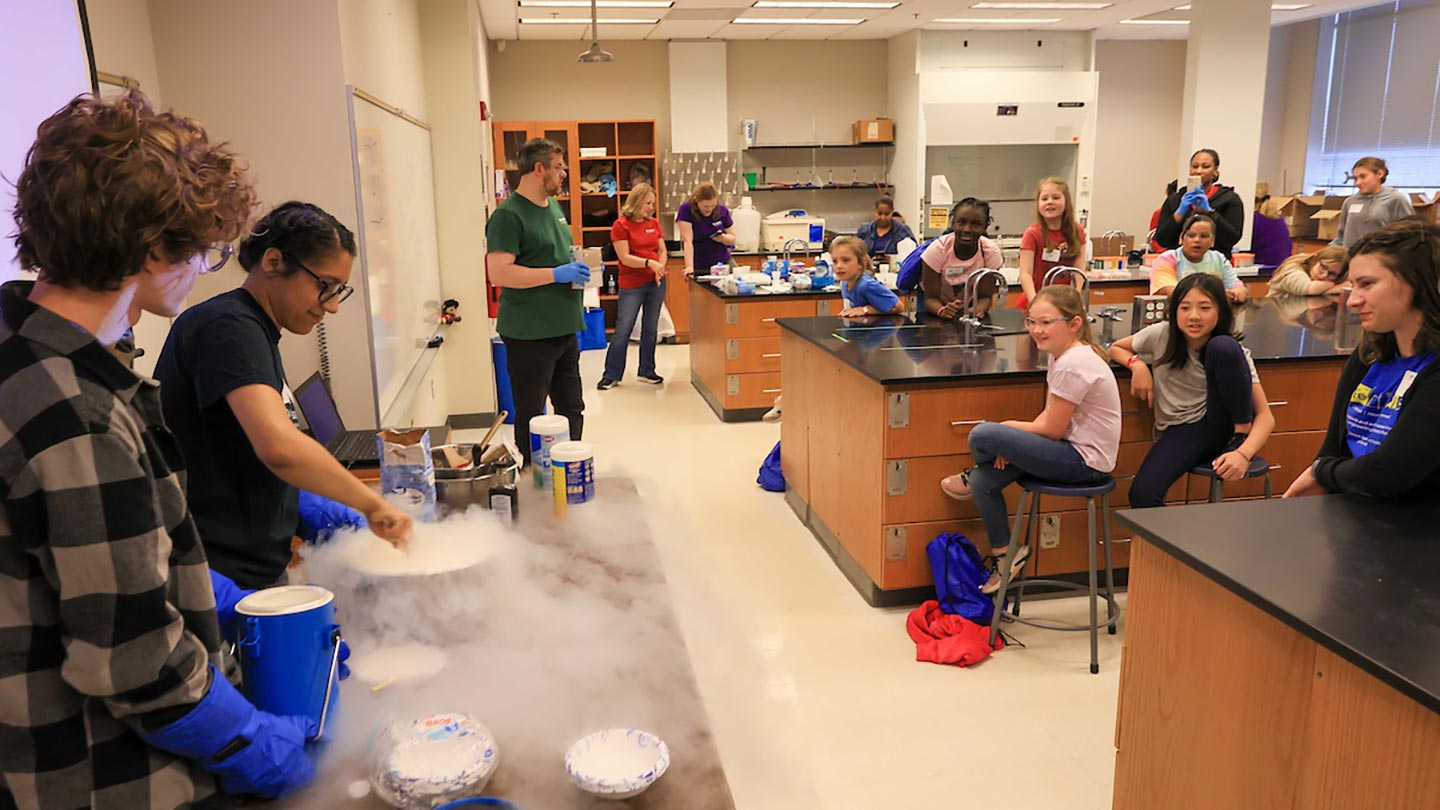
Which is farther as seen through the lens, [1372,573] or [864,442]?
[864,442]

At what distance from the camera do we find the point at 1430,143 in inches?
336

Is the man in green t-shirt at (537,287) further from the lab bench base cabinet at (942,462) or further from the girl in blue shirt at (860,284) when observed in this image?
the girl in blue shirt at (860,284)

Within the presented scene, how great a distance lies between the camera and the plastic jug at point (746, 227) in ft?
27.3

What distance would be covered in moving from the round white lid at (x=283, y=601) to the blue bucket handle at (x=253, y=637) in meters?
0.01

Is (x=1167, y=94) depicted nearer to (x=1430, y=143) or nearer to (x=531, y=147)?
(x=1430, y=143)

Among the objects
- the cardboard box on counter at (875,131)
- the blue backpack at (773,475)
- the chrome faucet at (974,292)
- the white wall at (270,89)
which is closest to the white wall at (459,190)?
the blue backpack at (773,475)

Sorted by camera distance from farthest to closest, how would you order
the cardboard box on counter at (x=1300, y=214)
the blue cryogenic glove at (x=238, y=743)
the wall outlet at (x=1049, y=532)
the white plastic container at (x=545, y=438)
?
the cardboard box on counter at (x=1300, y=214), the wall outlet at (x=1049, y=532), the white plastic container at (x=545, y=438), the blue cryogenic glove at (x=238, y=743)

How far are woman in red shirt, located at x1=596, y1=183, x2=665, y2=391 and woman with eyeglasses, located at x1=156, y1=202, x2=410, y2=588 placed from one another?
5132 mm

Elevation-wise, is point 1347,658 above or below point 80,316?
below

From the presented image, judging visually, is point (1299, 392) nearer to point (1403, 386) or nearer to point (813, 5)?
point (1403, 386)

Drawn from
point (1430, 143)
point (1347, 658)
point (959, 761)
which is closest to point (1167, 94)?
point (1430, 143)

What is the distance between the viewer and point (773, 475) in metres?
4.55

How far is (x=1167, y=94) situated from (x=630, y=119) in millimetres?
5664

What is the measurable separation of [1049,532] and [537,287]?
6.71ft
